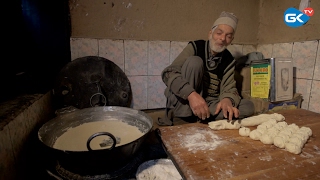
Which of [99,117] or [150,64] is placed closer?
[99,117]

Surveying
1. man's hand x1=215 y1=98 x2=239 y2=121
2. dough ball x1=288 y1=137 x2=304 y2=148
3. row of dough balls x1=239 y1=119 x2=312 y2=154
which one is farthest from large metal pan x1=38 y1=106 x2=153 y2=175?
dough ball x1=288 y1=137 x2=304 y2=148

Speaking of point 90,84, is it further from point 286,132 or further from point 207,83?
point 286,132

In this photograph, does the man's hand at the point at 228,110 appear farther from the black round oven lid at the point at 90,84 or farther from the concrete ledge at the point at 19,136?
the concrete ledge at the point at 19,136

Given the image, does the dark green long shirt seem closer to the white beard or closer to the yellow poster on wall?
the white beard

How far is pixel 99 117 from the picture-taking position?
1.34 metres

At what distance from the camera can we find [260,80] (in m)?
1.85

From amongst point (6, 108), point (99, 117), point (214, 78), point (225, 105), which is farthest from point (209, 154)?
point (6, 108)

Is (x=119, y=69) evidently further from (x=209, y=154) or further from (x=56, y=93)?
(x=209, y=154)

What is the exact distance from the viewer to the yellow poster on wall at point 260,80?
1792mm

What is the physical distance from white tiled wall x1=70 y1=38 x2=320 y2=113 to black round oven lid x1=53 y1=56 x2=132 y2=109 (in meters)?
0.10

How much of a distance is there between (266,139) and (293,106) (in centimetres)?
114

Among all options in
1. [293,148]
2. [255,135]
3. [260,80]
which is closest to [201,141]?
[255,135]

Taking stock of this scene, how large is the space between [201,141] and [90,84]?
121 centimetres

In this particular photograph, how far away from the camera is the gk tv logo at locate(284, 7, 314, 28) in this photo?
1.79 metres
